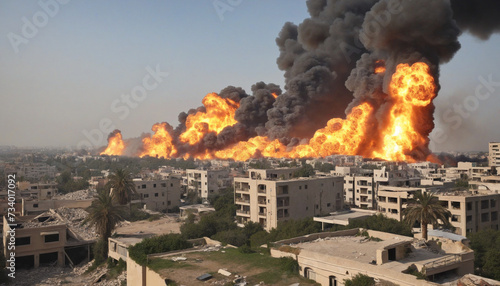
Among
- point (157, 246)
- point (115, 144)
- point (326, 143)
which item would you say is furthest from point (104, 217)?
point (115, 144)

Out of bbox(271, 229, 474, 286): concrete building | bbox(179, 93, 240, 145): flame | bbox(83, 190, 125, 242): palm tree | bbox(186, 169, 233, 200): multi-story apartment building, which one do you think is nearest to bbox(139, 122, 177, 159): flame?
bbox(179, 93, 240, 145): flame

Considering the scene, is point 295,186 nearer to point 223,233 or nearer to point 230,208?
point 230,208

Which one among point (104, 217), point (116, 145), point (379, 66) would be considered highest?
point (379, 66)

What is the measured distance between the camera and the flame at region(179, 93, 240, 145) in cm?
10550

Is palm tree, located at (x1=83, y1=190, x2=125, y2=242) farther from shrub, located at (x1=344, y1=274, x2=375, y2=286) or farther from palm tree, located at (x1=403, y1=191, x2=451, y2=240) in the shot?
shrub, located at (x1=344, y1=274, x2=375, y2=286)

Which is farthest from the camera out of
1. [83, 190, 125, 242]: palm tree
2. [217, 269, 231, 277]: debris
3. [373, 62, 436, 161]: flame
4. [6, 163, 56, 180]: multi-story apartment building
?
[6, 163, 56, 180]: multi-story apartment building

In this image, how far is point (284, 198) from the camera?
127 feet

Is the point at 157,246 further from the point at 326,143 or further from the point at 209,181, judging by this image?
the point at 326,143

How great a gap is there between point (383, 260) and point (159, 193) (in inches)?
1593

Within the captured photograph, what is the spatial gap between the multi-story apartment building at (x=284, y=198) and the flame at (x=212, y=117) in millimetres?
62695

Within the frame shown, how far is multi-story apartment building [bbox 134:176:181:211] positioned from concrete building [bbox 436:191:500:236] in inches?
1216

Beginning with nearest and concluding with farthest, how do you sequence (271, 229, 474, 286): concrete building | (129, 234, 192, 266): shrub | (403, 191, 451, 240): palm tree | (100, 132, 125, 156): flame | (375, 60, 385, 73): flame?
(271, 229, 474, 286): concrete building
(129, 234, 192, 266): shrub
(403, 191, 451, 240): palm tree
(375, 60, 385, 73): flame
(100, 132, 125, 156): flame

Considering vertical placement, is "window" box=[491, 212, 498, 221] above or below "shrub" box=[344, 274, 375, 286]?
below

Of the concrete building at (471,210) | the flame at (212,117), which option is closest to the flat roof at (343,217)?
the concrete building at (471,210)
